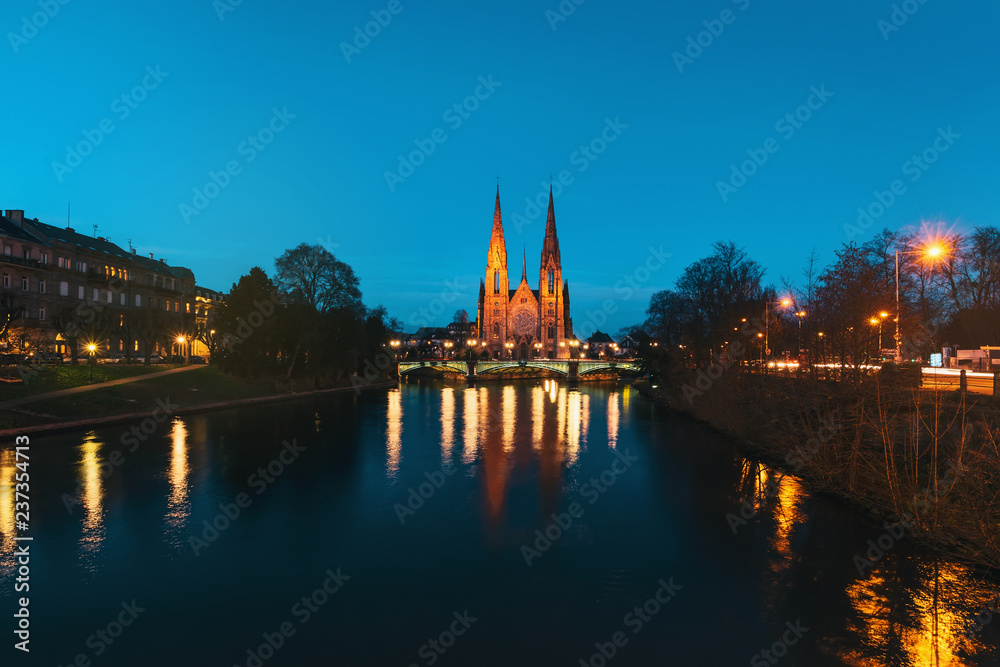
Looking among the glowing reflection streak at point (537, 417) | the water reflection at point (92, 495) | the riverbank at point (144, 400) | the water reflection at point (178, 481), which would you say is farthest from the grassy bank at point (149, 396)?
the glowing reflection streak at point (537, 417)

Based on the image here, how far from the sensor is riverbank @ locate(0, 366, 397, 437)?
97.5 feet

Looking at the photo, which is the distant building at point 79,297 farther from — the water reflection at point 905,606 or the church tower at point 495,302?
the church tower at point 495,302

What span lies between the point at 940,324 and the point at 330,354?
55.1m

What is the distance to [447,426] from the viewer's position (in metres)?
39.1

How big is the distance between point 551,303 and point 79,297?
352ft

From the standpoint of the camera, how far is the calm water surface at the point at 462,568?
10.3m

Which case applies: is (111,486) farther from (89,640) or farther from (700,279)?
(700,279)

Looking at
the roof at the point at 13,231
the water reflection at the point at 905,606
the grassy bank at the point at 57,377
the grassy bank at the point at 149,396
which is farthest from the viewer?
the roof at the point at 13,231

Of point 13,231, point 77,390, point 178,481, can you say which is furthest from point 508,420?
point 13,231

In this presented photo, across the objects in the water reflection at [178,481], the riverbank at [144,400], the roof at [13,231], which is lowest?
the water reflection at [178,481]

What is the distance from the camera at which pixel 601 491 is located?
21.7 meters

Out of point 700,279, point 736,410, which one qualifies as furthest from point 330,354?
point 736,410

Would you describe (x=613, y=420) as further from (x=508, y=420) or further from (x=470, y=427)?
(x=470, y=427)

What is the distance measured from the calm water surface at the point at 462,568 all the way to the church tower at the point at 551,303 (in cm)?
11944
